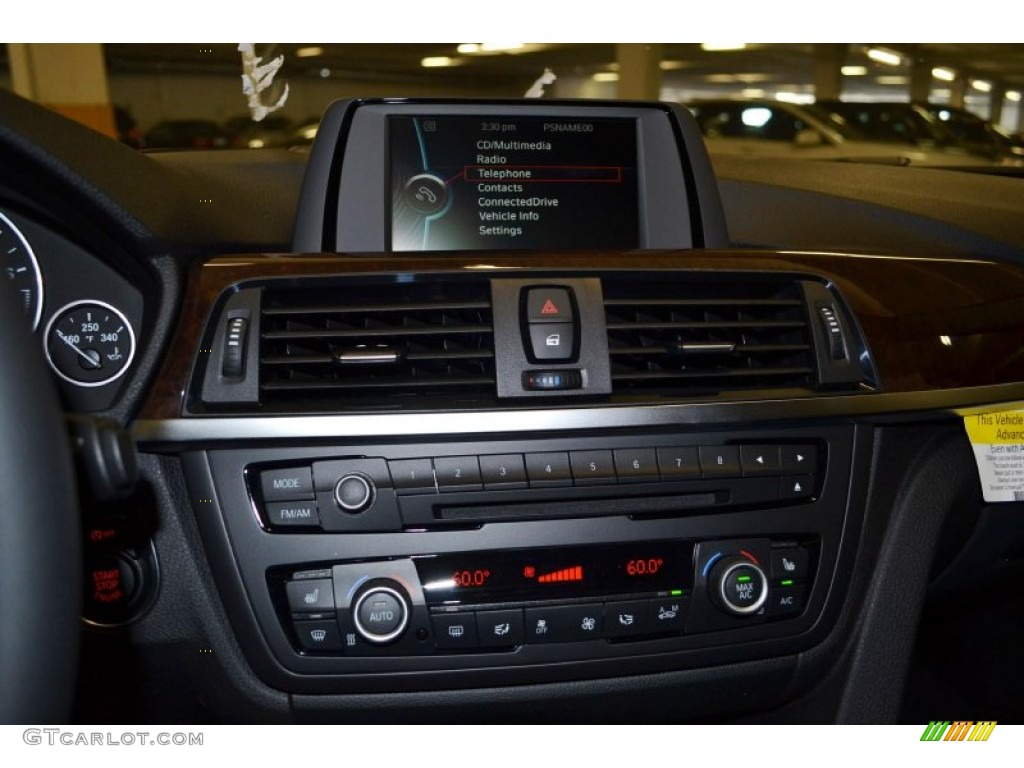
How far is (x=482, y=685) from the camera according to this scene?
3.86ft

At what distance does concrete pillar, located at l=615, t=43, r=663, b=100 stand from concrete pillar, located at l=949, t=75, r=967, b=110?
597 millimetres

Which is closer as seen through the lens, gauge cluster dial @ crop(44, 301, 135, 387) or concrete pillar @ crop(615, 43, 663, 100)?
gauge cluster dial @ crop(44, 301, 135, 387)

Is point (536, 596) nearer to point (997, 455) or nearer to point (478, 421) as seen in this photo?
point (478, 421)

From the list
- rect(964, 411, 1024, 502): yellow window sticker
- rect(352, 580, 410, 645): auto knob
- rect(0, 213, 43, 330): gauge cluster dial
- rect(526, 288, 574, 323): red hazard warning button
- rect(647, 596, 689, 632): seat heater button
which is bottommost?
rect(647, 596, 689, 632): seat heater button

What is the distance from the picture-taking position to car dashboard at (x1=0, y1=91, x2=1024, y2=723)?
1.11 metres

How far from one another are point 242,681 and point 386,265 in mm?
493

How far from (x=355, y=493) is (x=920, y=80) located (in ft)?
4.95

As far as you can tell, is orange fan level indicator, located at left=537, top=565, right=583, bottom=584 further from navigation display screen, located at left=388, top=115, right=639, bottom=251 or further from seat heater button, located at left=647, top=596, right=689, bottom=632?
navigation display screen, located at left=388, top=115, right=639, bottom=251

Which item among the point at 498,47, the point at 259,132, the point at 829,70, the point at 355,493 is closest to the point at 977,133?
the point at 829,70

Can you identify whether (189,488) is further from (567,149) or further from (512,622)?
(567,149)

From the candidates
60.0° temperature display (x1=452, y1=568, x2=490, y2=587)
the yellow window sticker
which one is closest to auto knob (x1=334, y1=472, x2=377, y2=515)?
60.0° temperature display (x1=452, y1=568, x2=490, y2=587)

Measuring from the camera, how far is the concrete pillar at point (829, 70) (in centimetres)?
171

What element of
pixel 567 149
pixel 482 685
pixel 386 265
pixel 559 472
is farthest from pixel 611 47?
pixel 482 685

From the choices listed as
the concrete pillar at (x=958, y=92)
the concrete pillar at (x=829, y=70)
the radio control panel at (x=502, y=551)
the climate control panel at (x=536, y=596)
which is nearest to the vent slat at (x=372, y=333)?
the radio control panel at (x=502, y=551)
